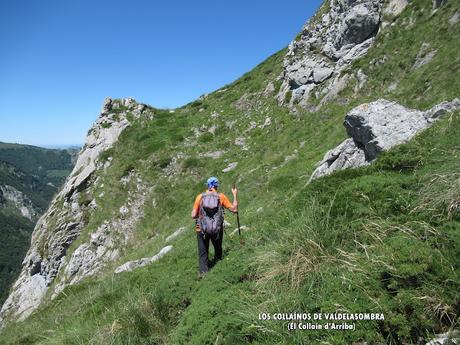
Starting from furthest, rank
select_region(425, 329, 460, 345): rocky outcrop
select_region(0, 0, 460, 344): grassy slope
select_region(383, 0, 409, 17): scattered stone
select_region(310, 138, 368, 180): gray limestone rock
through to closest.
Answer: select_region(383, 0, 409, 17): scattered stone, select_region(310, 138, 368, 180): gray limestone rock, select_region(0, 0, 460, 344): grassy slope, select_region(425, 329, 460, 345): rocky outcrop

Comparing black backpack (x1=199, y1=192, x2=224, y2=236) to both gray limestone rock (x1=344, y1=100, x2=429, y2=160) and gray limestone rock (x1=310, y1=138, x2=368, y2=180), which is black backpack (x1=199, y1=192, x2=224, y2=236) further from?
gray limestone rock (x1=344, y1=100, x2=429, y2=160)

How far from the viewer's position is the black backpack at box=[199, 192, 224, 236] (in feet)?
34.3

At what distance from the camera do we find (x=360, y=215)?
909 cm

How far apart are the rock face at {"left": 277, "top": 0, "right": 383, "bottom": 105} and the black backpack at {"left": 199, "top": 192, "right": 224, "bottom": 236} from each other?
23234 millimetres

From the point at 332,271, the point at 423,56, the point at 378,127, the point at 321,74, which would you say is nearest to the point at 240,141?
the point at 321,74

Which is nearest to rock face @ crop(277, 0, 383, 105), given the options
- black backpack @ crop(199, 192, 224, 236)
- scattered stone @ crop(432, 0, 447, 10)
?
scattered stone @ crop(432, 0, 447, 10)

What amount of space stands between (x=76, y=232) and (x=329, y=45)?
1178 inches

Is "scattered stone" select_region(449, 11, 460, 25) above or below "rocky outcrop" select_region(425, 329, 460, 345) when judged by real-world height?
above

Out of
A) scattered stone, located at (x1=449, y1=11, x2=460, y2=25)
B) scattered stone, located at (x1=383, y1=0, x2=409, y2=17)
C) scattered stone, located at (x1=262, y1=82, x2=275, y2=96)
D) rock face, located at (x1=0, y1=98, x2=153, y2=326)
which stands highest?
scattered stone, located at (x1=383, y1=0, x2=409, y2=17)

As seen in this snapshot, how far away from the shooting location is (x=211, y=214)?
10562mm

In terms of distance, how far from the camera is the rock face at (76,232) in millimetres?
32219

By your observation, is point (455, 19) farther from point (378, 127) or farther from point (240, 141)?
point (240, 141)

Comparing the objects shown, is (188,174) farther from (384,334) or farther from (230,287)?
(384,334)

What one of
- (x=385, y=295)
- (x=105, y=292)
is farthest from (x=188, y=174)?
(x=385, y=295)
